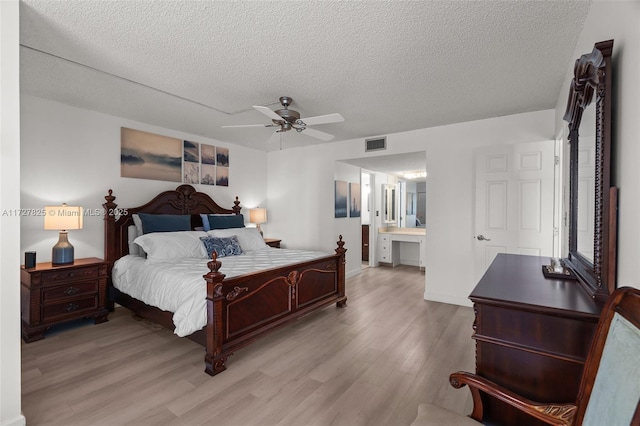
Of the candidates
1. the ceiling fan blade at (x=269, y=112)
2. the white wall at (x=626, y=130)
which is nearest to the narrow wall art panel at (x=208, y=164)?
the ceiling fan blade at (x=269, y=112)

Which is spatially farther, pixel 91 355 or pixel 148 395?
pixel 91 355

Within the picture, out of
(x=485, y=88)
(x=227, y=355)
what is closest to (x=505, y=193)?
(x=485, y=88)

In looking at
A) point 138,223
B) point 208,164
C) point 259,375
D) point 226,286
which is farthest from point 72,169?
point 259,375

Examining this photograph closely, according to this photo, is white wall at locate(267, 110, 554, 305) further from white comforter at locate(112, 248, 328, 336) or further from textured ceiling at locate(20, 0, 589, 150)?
white comforter at locate(112, 248, 328, 336)

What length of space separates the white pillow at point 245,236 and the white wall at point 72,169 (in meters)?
1.10

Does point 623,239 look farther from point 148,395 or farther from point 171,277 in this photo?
point 171,277

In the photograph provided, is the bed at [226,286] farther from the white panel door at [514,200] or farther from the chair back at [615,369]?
the chair back at [615,369]

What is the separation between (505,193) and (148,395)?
4011 mm

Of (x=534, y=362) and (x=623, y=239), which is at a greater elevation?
(x=623, y=239)

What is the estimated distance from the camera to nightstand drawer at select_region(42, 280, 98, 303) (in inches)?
120

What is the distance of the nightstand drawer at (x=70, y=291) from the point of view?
3045 mm

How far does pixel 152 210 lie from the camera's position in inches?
164

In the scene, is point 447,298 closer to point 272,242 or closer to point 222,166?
point 272,242

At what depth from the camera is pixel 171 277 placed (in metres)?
2.82
